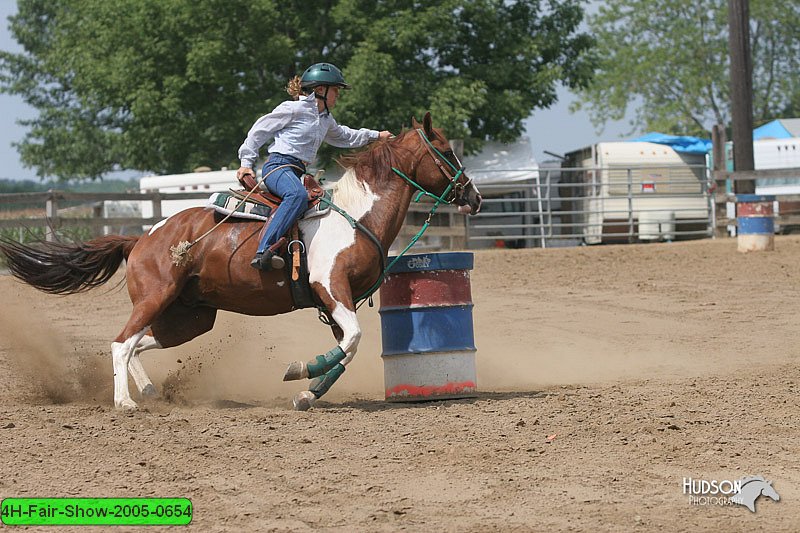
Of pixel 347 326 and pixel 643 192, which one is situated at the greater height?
pixel 643 192

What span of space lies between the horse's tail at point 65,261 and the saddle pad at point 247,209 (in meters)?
0.88

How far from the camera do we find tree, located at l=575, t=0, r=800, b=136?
50.0 meters

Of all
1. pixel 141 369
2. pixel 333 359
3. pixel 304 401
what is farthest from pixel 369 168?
pixel 141 369

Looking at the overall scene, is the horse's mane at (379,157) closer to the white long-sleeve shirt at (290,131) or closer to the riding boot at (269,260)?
the white long-sleeve shirt at (290,131)

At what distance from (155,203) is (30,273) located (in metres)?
10.5

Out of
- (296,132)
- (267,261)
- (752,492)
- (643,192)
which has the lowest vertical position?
(752,492)

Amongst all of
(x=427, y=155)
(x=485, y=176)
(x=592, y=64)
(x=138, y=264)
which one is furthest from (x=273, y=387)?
(x=592, y=64)

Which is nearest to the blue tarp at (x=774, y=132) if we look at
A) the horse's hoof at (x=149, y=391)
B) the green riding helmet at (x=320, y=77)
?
the green riding helmet at (x=320, y=77)

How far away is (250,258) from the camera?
7.71 meters

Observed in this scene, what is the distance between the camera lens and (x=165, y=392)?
8.42 meters

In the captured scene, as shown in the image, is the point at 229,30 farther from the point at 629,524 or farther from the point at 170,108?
the point at 629,524

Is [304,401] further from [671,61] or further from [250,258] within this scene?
[671,61]

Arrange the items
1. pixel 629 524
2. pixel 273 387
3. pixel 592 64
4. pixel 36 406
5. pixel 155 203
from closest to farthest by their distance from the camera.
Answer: pixel 629 524 → pixel 36 406 → pixel 273 387 → pixel 155 203 → pixel 592 64

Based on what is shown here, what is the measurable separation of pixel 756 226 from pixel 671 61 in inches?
1319
